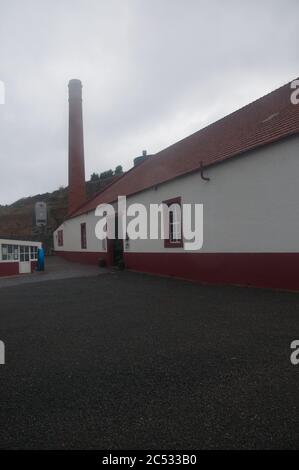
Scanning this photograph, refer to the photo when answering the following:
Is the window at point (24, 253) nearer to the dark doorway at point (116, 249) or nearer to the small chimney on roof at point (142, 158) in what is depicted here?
the dark doorway at point (116, 249)

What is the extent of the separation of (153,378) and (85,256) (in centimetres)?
2268

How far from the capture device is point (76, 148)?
32750 mm

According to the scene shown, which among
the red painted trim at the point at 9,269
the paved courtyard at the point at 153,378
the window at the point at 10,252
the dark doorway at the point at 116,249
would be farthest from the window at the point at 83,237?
the paved courtyard at the point at 153,378

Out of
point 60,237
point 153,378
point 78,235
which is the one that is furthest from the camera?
point 60,237

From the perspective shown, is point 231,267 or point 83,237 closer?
point 231,267

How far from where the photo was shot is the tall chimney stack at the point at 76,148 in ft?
107

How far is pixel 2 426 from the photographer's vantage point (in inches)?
125

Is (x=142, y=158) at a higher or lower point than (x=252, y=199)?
higher

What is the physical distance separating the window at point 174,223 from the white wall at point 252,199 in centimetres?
54

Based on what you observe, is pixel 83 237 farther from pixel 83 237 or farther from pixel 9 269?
pixel 9 269

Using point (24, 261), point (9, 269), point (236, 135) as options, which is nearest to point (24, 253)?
point (24, 261)

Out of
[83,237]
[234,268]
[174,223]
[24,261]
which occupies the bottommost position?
[24,261]
